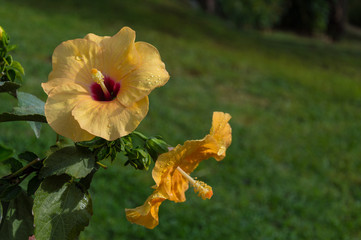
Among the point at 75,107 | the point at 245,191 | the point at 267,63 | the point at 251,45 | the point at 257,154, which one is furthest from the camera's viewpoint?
the point at 251,45

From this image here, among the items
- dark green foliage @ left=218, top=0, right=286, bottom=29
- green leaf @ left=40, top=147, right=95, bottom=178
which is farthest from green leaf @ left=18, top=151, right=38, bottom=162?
dark green foliage @ left=218, top=0, right=286, bottom=29

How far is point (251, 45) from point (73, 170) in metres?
9.11

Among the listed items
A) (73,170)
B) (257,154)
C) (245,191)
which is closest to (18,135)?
(245,191)

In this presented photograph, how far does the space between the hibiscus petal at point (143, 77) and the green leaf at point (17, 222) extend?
0.27 metres

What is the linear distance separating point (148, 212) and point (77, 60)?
0.82 ft

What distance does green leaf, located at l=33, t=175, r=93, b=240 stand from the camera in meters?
0.61

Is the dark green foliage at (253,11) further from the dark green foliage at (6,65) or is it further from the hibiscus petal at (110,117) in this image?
the hibiscus petal at (110,117)

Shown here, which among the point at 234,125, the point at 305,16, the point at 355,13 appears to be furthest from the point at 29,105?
the point at 355,13

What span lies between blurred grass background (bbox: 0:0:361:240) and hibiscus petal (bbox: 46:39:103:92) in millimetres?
2287

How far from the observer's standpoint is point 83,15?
8.01 m

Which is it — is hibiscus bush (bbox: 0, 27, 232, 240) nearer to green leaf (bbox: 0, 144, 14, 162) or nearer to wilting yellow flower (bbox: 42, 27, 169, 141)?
wilting yellow flower (bbox: 42, 27, 169, 141)

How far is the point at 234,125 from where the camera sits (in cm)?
492

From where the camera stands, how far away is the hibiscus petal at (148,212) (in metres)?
0.61

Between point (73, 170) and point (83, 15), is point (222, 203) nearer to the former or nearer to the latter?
point (73, 170)
